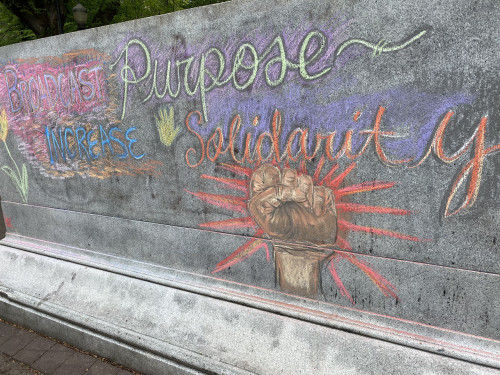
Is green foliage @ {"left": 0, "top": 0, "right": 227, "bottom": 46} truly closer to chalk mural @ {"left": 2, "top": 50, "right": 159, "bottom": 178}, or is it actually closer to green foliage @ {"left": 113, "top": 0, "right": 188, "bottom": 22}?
green foliage @ {"left": 113, "top": 0, "right": 188, "bottom": 22}

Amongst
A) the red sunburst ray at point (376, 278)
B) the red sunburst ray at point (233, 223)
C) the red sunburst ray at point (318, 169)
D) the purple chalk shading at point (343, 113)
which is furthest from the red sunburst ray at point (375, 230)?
the red sunburst ray at point (233, 223)

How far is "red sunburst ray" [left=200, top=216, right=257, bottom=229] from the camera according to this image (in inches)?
122

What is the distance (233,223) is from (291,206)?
58 cm

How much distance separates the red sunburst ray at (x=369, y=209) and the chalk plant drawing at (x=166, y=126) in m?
1.55

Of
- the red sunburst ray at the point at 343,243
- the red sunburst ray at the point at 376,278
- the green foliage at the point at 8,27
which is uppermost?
the green foliage at the point at 8,27

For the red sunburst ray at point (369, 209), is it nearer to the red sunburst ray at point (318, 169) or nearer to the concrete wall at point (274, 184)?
the concrete wall at point (274, 184)

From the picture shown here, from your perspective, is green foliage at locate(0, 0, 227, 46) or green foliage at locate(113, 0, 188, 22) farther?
green foliage at locate(0, 0, 227, 46)

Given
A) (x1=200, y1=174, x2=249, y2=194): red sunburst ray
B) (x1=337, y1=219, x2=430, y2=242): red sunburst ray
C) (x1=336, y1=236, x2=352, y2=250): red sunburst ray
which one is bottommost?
(x1=336, y1=236, x2=352, y2=250): red sunburst ray

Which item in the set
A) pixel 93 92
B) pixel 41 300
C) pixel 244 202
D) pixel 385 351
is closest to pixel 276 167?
pixel 244 202

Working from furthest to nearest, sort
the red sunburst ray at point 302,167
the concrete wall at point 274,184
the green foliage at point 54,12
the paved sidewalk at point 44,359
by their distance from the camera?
the green foliage at point 54,12 < the paved sidewalk at point 44,359 < the red sunburst ray at point 302,167 < the concrete wall at point 274,184

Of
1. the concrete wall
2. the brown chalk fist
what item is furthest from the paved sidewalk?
the brown chalk fist

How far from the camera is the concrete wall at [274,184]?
2.30 metres

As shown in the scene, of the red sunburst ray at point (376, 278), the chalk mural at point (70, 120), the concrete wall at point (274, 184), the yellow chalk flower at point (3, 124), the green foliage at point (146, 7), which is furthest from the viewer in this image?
the green foliage at point (146, 7)

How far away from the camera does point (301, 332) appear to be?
2842 millimetres
